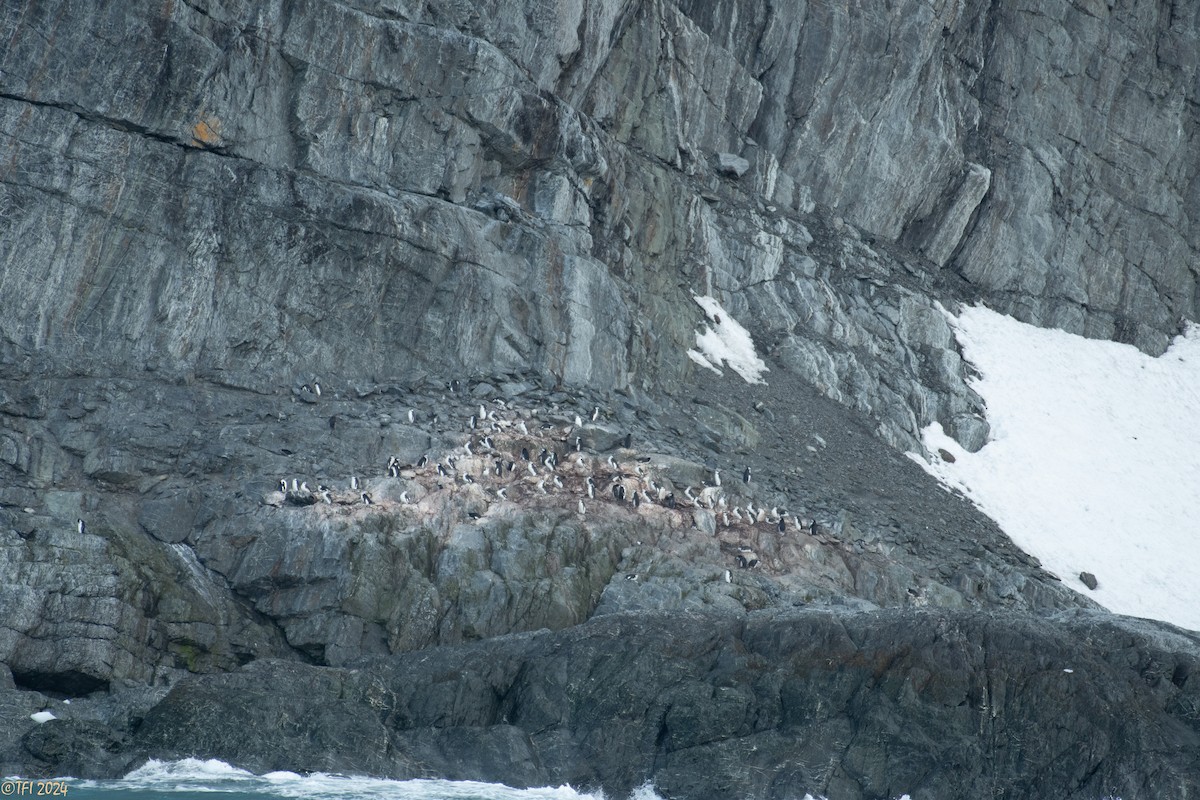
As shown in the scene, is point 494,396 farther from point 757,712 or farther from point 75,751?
point 75,751

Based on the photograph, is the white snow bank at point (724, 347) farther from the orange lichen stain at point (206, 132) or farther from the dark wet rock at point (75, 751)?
the dark wet rock at point (75, 751)

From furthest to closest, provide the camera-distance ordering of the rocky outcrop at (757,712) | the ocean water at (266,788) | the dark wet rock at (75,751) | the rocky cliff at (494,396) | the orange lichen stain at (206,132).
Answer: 1. the orange lichen stain at (206,132)
2. the rocky cliff at (494,396)
3. the rocky outcrop at (757,712)
4. the dark wet rock at (75,751)
5. the ocean water at (266,788)

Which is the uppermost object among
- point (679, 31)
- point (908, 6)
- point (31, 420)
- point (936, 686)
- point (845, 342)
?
point (908, 6)

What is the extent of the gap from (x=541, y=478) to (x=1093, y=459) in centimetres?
2774

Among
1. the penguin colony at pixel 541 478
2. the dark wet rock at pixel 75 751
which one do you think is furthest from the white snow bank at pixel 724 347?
the dark wet rock at pixel 75 751

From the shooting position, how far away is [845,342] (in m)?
56.9

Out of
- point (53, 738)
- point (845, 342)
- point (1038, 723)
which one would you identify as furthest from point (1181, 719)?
point (845, 342)

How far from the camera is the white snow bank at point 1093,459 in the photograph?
48.9 m

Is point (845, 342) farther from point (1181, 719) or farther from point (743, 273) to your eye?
point (1181, 719)

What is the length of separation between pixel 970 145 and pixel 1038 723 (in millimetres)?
42739

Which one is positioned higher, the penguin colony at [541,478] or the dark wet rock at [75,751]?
the penguin colony at [541,478]

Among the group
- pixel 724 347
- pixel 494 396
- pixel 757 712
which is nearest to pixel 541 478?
pixel 494 396

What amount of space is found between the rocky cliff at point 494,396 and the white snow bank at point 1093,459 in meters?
2.29

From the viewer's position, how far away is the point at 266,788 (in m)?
27.0
